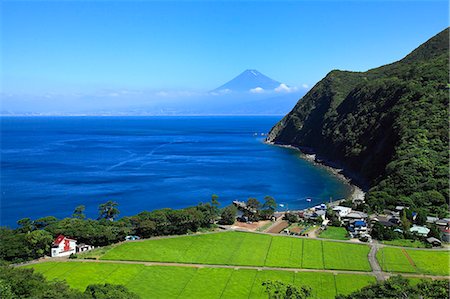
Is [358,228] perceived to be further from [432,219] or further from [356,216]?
[432,219]

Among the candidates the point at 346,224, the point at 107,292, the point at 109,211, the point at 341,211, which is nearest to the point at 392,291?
the point at 107,292

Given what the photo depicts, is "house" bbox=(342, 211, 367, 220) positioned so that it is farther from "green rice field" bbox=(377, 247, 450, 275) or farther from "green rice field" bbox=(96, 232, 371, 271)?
"green rice field" bbox=(377, 247, 450, 275)

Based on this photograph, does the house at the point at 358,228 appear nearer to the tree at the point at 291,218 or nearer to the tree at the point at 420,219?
the tree at the point at 420,219

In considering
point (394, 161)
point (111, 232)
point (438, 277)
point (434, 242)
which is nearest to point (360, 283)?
point (438, 277)

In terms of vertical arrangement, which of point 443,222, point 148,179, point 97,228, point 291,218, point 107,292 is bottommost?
point 148,179

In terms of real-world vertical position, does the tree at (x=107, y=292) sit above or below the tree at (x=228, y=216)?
above

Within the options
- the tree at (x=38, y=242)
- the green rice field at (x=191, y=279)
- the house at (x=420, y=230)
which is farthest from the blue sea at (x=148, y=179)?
the green rice field at (x=191, y=279)
